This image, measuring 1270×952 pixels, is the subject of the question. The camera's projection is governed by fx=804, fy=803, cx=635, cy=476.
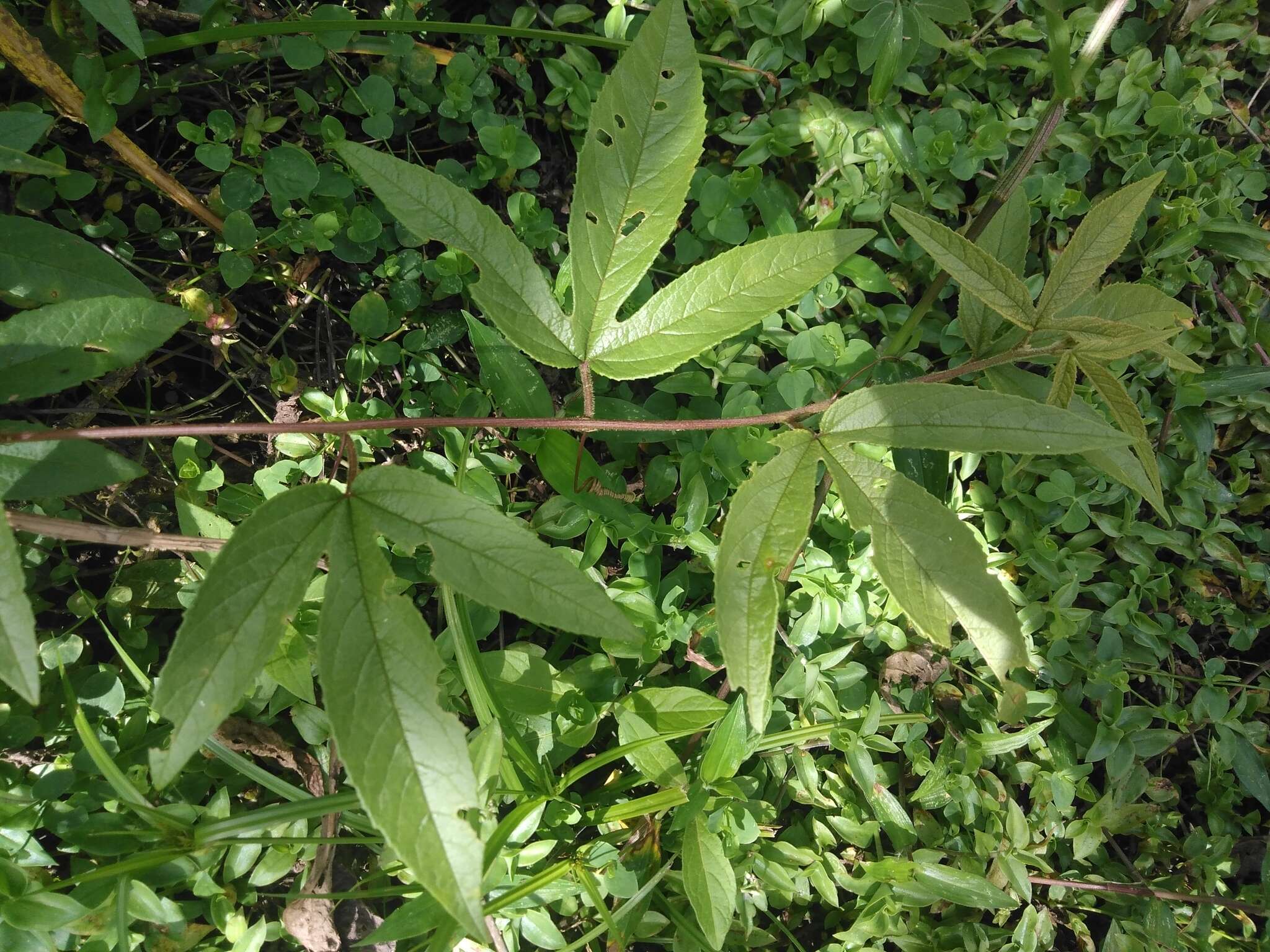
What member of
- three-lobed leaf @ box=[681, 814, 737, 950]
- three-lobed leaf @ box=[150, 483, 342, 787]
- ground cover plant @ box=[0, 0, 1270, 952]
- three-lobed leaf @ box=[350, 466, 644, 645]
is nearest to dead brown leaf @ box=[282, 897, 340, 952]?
ground cover plant @ box=[0, 0, 1270, 952]

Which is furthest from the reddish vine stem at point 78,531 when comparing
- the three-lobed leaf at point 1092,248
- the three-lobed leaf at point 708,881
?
the three-lobed leaf at point 1092,248

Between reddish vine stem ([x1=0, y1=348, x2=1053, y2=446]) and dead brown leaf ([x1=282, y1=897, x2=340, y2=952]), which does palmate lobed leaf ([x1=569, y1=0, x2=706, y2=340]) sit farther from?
dead brown leaf ([x1=282, y1=897, x2=340, y2=952])

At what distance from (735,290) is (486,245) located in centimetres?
43

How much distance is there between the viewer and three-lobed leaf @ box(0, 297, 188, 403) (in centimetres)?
124

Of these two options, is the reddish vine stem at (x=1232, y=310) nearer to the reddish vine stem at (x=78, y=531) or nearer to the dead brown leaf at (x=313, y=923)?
the reddish vine stem at (x=78, y=531)

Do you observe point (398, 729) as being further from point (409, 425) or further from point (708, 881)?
point (708, 881)

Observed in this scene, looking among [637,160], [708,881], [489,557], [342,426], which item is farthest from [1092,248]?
[708,881]

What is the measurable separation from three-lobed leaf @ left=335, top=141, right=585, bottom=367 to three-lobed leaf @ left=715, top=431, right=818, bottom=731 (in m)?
0.41

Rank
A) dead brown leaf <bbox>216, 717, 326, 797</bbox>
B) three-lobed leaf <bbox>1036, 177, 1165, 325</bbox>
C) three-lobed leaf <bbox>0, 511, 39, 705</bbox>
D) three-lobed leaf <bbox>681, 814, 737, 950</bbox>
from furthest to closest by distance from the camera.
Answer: dead brown leaf <bbox>216, 717, 326, 797</bbox> → three-lobed leaf <bbox>681, 814, 737, 950</bbox> → three-lobed leaf <bbox>1036, 177, 1165, 325</bbox> → three-lobed leaf <bbox>0, 511, 39, 705</bbox>

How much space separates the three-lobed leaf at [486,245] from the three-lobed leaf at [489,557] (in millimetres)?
329

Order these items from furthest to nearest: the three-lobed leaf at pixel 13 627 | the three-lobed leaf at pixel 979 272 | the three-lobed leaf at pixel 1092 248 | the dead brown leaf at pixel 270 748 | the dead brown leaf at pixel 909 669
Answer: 1. the dead brown leaf at pixel 909 669
2. the dead brown leaf at pixel 270 748
3. the three-lobed leaf at pixel 1092 248
4. the three-lobed leaf at pixel 979 272
5. the three-lobed leaf at pixel 13 627

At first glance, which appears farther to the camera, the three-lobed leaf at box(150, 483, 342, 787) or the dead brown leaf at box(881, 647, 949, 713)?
the dead brown leaf at box(881, 647, 949, 713)

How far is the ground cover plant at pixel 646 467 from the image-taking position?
127 cm

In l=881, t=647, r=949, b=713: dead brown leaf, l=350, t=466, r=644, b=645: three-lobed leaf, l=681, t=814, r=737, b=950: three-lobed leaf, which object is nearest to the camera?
l=350, t=466, r=644, b=645: three-lobed leaf
